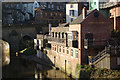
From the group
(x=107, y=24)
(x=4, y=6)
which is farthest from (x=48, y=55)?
(x=4, y=6)

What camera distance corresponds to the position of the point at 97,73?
1247 inches

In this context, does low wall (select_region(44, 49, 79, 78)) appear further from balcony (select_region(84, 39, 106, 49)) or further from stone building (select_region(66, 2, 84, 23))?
stone building (select_region(66, 2, 84, 23))

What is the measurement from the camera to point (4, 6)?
94.1 meters

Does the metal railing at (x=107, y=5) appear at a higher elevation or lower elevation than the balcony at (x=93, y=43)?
higher

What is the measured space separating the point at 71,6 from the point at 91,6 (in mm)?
16569

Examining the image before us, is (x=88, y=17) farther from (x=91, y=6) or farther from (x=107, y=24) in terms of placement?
(x=91, y=6)

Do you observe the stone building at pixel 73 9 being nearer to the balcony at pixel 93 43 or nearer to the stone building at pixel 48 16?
the stone building at pixel 48 16

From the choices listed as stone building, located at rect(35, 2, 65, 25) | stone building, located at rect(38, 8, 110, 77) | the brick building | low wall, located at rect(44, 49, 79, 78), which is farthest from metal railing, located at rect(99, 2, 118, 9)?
stone building, located at rect(35, 2, 65, 25)

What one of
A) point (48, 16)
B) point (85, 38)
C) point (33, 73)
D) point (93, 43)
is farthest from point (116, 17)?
point (48, 16)

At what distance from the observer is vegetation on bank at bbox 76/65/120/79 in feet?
102

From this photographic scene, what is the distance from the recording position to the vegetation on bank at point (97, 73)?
3094cm

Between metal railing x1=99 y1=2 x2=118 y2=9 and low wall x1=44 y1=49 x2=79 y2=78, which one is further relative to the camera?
metal railing x1=99 y1=2 x2=118 y2=9

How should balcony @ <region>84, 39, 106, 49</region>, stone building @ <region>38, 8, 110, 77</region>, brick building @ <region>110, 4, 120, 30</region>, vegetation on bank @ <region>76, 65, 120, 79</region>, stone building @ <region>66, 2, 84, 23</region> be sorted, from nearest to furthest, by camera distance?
vegetation on bank @ <region>76, 65, 120, 79</region> < balcony @ <region>84, 39, 106, 49</region> < stone building @ <region>38, 8, 110, 77</region> < brick building @ <region>110, 4, 120, 30</region> < stone building @ <region>66, 2, 84, 23</region>

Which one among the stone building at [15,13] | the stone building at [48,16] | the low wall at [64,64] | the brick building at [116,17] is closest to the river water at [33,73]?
the low wall at [64,64]
